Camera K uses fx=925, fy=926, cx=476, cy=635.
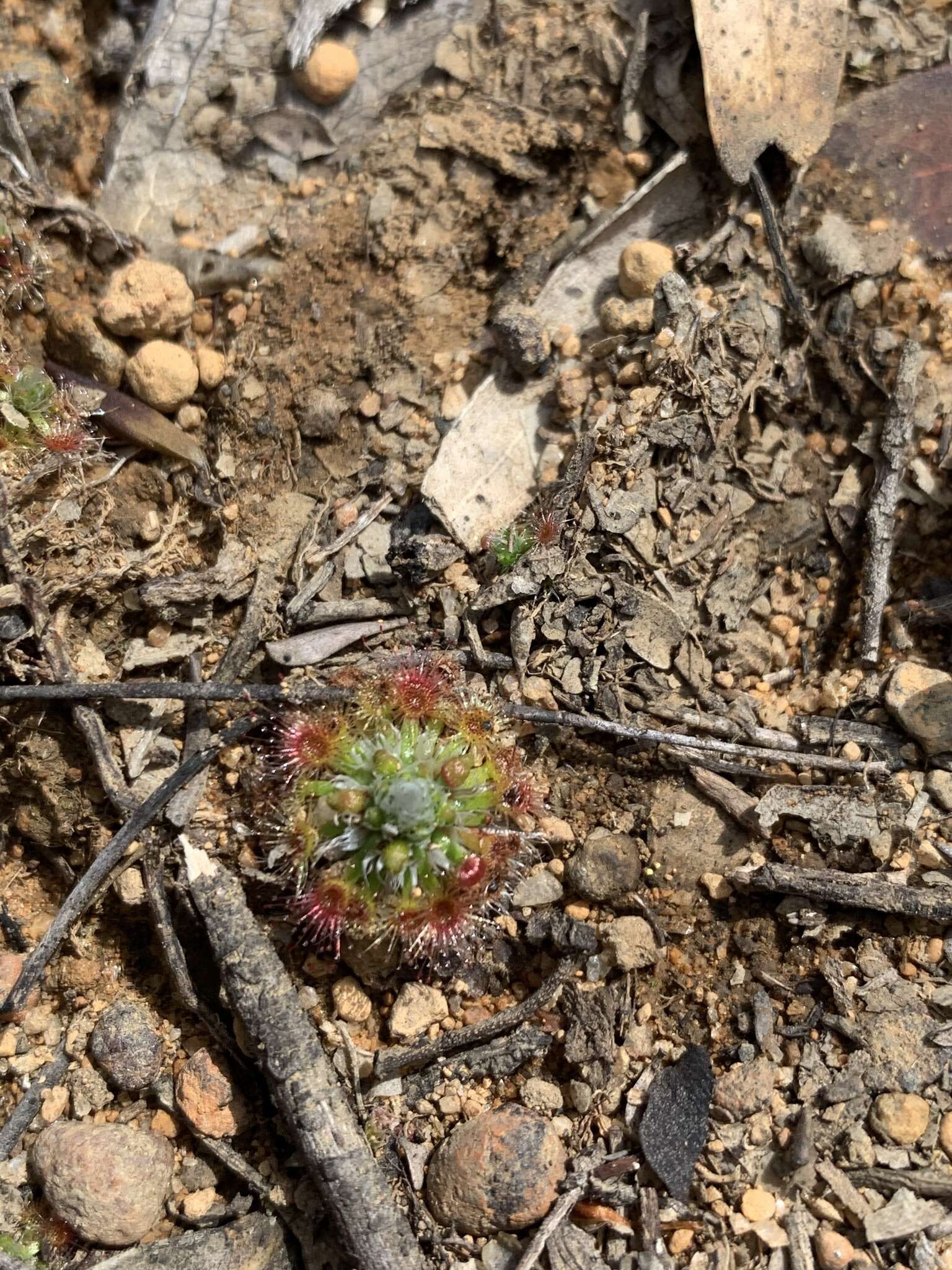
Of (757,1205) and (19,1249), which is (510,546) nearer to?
(757,1205)

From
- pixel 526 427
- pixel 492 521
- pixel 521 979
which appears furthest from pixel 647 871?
pixel 526 427

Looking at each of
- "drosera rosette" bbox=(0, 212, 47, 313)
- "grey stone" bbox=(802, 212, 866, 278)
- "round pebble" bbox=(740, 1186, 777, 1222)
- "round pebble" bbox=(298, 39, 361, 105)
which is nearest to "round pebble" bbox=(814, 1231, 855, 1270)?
"round pebble" bbox=(740, 1186, 777, 1222)

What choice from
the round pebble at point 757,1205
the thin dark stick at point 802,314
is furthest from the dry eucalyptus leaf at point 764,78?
the round pebble at point 757,1205

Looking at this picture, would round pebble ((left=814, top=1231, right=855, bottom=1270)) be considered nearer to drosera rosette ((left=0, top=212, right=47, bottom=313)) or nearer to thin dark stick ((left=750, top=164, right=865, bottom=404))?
thin dark stick ((left=750, top=164, right=865, bottom=404))

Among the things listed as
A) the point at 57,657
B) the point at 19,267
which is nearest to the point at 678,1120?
the point at 57,657

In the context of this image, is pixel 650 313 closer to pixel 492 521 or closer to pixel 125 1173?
pixel 492 521
